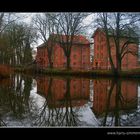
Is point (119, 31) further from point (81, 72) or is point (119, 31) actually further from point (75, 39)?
point (81, 72)

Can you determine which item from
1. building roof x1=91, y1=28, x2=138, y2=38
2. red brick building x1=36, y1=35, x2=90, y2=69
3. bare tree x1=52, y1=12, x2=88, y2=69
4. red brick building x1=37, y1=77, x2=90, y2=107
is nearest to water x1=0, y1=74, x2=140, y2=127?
red brick building x1=37, y1=77, x2=90, y2=107

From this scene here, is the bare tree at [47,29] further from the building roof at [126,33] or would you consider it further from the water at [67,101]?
the building roof at [126,33]

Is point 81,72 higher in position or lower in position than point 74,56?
lower

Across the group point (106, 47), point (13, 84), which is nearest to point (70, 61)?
point (106, 47)

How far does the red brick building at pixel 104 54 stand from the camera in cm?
275

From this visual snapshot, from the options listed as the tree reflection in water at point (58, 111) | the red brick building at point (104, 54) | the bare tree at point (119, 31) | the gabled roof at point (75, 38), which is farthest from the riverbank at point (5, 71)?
the bare tree at point (119, 31)

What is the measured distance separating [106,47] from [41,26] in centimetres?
62

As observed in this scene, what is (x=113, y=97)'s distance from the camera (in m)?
2.63

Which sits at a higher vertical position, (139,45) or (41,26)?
(41,26)

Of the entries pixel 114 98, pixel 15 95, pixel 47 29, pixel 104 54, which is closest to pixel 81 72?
pixel 104 54

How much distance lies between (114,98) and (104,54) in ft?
1.41

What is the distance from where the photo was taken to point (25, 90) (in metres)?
2.73

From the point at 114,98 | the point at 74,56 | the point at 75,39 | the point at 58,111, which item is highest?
the point at 75,39
